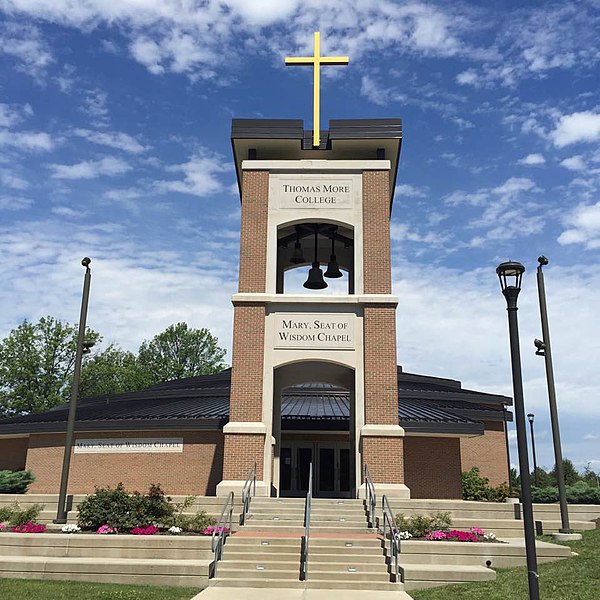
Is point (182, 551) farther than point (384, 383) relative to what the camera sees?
No

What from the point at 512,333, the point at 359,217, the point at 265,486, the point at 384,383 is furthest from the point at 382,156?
the point at 512,333

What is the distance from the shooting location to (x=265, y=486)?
58.5 feet

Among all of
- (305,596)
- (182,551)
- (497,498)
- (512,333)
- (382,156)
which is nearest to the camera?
(512,333)

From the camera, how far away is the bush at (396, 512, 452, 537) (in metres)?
14.2

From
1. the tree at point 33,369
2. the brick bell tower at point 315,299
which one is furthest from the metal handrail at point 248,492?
the tree at point 33,369

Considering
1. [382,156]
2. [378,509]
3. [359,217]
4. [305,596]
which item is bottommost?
[305,596]

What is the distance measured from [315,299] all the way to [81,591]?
10.6 m

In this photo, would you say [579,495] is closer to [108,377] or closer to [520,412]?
[520,412]

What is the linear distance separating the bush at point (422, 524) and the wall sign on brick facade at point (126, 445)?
29.9 ft

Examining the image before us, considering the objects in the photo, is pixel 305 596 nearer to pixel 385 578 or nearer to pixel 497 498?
pixel 385 578

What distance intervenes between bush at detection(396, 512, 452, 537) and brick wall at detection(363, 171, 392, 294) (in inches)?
275

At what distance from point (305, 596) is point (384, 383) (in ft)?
28.3

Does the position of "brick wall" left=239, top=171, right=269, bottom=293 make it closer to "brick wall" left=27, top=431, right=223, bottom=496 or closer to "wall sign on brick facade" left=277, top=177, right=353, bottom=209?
"wall sign on brick facade" left=277, top=177, right=353, bottom=209

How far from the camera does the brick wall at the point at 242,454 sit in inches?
703
